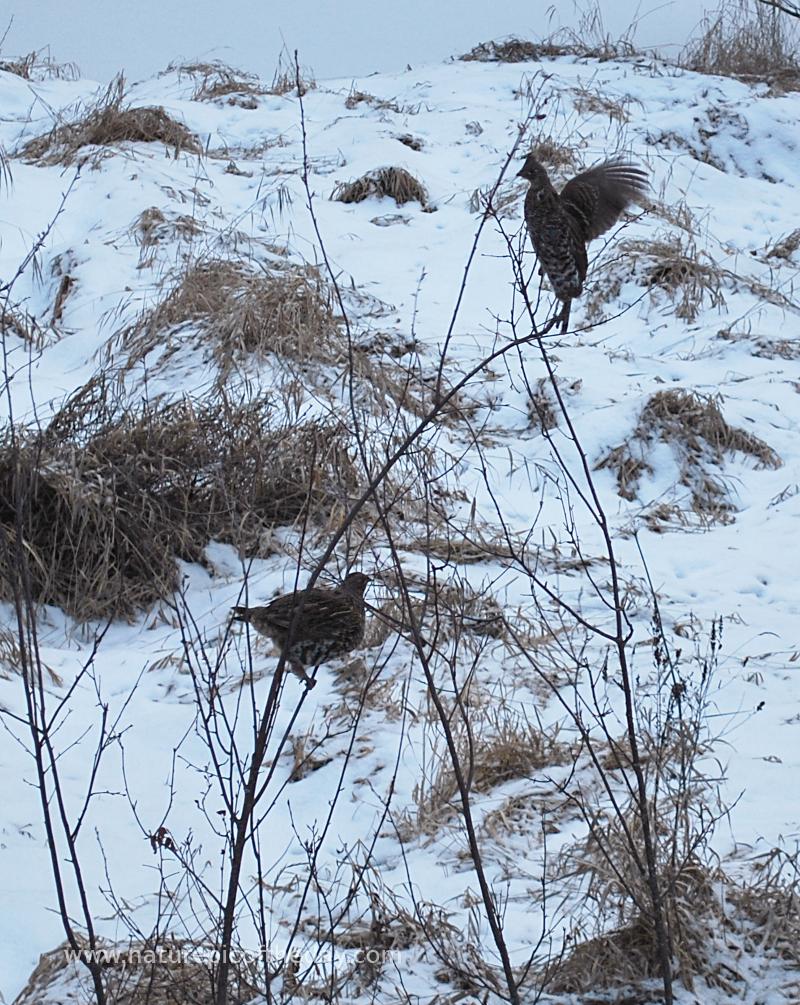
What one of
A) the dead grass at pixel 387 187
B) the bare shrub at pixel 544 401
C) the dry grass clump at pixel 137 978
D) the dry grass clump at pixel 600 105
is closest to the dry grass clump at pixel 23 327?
the bare shrub at pixel 544 401

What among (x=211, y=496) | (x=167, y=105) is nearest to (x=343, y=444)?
(x=211, y=496)

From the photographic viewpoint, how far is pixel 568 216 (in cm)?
346

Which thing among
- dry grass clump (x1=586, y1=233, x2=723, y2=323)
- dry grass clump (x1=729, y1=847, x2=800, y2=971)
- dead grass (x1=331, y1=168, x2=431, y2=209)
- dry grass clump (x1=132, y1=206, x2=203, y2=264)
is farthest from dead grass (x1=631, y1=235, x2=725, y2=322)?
dry grass clump (x1=729, y1=847, x2=800, y2=971)

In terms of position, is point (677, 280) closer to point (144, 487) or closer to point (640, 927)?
point (144, 487)

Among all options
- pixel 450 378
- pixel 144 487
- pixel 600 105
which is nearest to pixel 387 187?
pixel 600 105

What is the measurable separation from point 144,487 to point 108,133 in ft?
14.6

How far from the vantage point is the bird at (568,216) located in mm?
3443

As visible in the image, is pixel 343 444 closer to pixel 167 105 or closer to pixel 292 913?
pixel 292 913

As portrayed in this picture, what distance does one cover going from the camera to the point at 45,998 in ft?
7.73

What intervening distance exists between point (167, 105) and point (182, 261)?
9.41 feet

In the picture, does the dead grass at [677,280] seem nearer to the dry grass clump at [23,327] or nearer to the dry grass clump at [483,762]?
A: the dry grass clump at [23,327]

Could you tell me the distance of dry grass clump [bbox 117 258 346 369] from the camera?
584cm

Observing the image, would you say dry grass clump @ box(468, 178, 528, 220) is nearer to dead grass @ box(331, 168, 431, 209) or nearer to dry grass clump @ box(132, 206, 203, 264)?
dead grass @ box(331, 168, 431, 209)

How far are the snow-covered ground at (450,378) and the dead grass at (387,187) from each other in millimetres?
104
